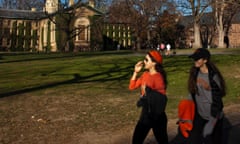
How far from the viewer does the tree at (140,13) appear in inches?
2233

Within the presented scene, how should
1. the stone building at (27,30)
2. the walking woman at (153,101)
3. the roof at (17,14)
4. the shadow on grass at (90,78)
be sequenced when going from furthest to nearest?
the roof at (17,14), the stone building at (27,30), the shadow on grass at (90,78), the walking woman at (153,101)

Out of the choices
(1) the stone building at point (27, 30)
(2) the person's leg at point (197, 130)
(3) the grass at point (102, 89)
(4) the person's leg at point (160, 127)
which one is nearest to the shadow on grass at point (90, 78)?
(3) the grass at point (102, 89)

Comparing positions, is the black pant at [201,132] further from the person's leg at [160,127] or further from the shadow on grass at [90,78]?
the shadow on grass at [90,78]

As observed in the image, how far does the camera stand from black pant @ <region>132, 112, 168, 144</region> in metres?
4.91

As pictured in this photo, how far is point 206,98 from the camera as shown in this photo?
15.0ft

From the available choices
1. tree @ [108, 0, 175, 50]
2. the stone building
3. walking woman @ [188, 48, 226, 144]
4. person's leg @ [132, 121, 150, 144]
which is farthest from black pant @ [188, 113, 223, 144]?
the stone building

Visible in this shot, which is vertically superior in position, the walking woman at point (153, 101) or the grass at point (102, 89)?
the walking woman at point (153, 101)

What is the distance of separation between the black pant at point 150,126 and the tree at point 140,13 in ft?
167

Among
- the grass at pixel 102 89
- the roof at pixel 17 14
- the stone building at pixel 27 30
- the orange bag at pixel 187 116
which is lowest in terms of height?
the grass at pixel 102 89

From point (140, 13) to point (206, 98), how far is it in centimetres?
5381

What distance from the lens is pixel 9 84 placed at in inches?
573

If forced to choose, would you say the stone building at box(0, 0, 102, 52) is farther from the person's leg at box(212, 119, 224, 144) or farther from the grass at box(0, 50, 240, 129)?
the person's leg at box(212, 119, 224, 144)

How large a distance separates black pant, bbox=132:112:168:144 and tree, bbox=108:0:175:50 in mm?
50830

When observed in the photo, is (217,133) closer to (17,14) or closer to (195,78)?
(195,78)
